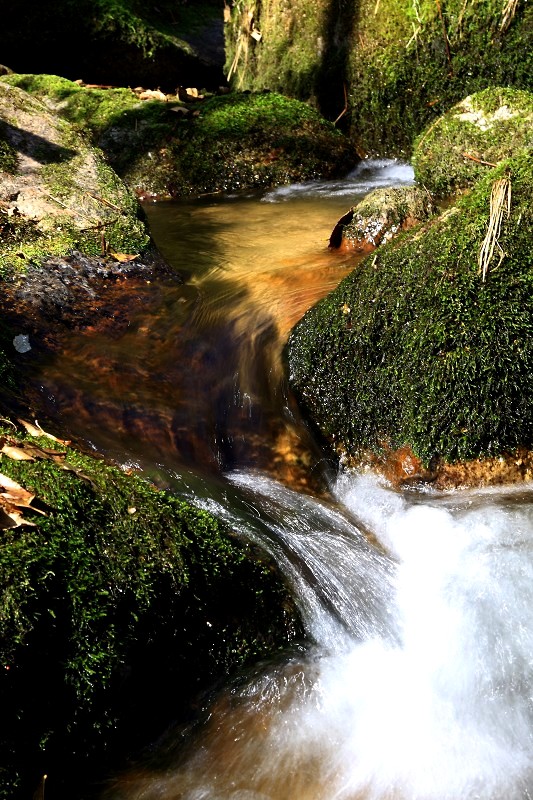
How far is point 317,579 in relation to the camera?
3.20 metres

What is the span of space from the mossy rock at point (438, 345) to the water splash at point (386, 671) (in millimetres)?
349

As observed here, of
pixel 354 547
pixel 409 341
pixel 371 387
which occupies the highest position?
pixel 409 341

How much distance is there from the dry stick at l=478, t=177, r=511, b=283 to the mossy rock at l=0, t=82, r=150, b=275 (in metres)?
2.41

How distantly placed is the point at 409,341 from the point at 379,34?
6.11 metres

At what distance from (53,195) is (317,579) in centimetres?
327

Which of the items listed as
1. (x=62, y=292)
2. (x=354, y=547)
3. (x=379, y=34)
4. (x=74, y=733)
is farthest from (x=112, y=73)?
(x=74, y=733)

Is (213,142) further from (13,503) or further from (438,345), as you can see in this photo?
(13,503)

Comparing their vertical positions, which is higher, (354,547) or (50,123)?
(50,123)

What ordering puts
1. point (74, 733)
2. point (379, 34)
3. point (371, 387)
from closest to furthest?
1. point (74, 733)
2. point (371, 387)
3. point (379, 34)

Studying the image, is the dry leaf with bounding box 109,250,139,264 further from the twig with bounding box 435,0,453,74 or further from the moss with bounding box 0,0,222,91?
the moss with bounding box 0,0,222,91

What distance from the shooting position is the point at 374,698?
2.88 m

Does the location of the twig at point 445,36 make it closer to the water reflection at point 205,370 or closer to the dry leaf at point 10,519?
the water reflection at point 205,370

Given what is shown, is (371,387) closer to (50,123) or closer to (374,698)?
(374,698)

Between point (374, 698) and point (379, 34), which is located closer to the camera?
point (374, 698)
